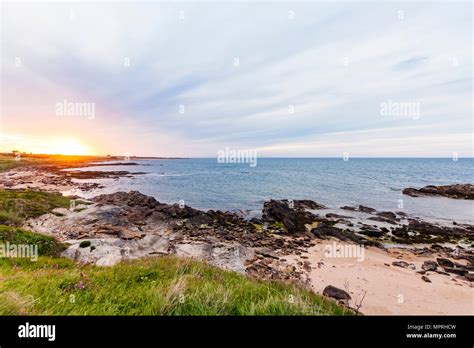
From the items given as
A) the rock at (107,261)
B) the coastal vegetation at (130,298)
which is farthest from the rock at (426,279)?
the rock at (107,261)

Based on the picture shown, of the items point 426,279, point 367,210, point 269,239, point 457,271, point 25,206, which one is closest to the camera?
point 426,279

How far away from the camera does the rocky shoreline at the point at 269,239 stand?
12.6m

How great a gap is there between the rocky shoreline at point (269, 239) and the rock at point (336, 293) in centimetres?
4

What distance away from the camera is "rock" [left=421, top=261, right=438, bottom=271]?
13656 millimetres

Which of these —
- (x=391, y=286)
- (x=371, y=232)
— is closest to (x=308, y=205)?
(x=371, y=232)

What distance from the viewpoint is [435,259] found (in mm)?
15531

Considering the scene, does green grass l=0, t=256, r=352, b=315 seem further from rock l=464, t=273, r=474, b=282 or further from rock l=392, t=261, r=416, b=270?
rock l=464, t=273, r=474, b=282

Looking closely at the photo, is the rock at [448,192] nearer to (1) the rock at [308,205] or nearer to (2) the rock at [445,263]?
(1) the rock at [308,205]

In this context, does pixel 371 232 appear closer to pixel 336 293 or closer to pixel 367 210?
pixel 367 210

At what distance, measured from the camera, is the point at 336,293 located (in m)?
10.0

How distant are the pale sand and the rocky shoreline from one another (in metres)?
0.16

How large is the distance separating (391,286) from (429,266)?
5.13 metres

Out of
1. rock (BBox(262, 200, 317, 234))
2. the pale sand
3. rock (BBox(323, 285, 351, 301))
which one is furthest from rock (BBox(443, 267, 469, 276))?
rock (BBox(262, 200, 317, 234))
